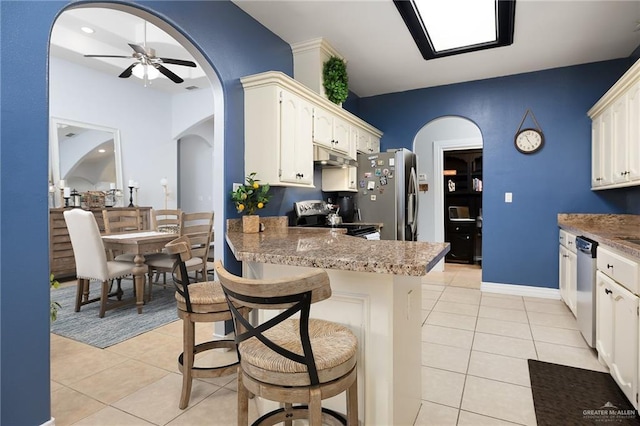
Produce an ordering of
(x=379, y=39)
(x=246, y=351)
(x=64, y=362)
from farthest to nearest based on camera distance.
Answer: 1. (x=379, y=39)
2. (x=64, y=362)
3. (x=246, y=351)

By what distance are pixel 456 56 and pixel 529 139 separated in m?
1.43

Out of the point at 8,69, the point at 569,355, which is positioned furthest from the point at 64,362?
the point at 569,355

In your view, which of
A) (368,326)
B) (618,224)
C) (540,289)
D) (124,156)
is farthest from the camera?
(124,156)

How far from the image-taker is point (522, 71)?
4.12 meters

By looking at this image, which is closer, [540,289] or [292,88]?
[292,88]

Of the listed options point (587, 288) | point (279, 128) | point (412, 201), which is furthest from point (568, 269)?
point (279, 128)

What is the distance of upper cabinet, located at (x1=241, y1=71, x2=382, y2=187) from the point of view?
2.69 m

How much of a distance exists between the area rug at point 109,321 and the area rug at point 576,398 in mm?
2960

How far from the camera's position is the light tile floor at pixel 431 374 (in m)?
1.78

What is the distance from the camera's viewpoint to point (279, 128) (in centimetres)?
273

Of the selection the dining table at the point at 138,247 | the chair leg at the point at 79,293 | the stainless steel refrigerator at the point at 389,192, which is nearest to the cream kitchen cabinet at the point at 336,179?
the stainless steel refrigerator at the point at 389,192

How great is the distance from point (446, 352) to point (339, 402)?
4.60ft

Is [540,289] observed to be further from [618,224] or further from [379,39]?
[379,39]

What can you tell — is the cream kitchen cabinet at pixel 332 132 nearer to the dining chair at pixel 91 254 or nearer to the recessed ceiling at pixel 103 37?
the dining chair at pixel 91 254
